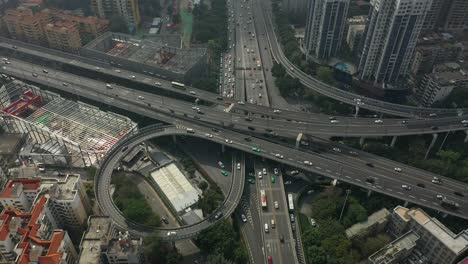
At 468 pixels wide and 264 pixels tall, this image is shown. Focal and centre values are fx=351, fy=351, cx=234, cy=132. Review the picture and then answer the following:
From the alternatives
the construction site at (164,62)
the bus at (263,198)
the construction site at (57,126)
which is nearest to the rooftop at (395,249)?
the bus at (263,198)

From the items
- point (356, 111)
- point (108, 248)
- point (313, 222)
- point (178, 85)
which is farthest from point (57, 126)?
point (356, 111)

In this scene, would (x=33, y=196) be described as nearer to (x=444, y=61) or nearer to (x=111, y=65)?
(x=111, y=65)

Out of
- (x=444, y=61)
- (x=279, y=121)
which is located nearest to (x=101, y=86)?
(x=279, y=121)

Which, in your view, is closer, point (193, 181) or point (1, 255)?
point (1, 255)

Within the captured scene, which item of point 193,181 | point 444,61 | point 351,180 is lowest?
point 193,181

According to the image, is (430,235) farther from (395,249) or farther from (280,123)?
(280,123)

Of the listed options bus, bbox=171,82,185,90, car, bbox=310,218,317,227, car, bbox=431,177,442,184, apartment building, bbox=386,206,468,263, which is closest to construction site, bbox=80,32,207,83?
bus, bbox=171,82,185,90

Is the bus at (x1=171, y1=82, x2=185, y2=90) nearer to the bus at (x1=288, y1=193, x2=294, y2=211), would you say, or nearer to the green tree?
the green tree
